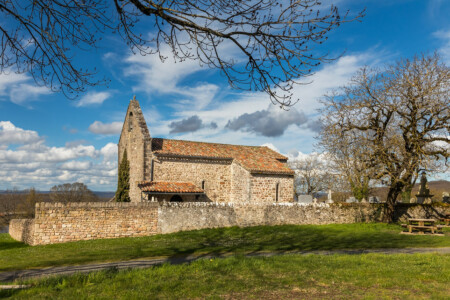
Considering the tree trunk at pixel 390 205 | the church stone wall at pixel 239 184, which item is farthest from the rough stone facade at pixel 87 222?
the tree trunk at pixel 390 205

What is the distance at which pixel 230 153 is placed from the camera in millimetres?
32344

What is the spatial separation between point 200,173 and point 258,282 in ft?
75.7

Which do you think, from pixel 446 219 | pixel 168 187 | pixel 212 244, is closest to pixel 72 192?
pixel 168 187

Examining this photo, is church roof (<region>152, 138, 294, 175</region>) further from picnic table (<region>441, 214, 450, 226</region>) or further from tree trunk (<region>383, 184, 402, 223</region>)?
picnic table (<region>441, 214, 450, 226</region>)

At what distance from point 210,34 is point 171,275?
5.47 metres

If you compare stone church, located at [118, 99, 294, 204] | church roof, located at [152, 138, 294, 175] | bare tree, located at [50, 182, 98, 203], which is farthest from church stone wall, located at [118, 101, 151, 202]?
bare tree, located at [50, 182, 98, 203]

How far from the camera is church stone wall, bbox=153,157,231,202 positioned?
28875 mm

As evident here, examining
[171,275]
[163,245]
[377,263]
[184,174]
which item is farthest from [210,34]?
[184,174]

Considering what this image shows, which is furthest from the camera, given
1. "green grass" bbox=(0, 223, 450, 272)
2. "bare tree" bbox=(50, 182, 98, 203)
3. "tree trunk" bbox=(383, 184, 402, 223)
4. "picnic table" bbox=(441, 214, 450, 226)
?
"bare tree" bbox=(50, 182, 98, 203)

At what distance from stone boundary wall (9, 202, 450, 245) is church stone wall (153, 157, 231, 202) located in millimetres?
6469

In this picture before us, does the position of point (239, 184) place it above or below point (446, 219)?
above

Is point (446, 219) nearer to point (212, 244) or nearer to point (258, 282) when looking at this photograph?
point (212, 244)

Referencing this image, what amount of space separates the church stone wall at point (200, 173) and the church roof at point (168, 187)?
0.92m

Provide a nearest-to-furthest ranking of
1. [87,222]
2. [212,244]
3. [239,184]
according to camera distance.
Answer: [212,244] < [87,222] < [239,184]
